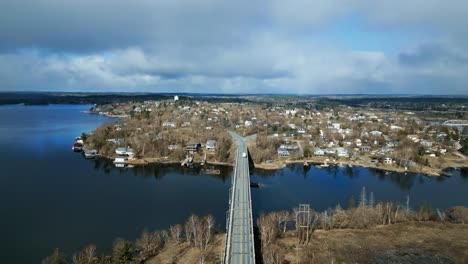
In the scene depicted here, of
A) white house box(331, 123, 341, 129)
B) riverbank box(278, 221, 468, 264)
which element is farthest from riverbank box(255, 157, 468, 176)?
white house box(331, 123, 341, 129)

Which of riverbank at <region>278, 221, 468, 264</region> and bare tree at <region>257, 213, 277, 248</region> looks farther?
bare tree at <region>257, 213, 277, 248</region>

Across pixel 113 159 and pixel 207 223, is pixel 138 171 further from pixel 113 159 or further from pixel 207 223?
pixel 207 223

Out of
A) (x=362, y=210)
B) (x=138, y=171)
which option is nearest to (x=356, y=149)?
(x=362, y=210)

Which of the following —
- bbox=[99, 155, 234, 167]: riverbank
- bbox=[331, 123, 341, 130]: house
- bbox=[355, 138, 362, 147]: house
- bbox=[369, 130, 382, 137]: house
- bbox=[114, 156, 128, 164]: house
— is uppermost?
bbox=[331, 123, 341, 130]: house

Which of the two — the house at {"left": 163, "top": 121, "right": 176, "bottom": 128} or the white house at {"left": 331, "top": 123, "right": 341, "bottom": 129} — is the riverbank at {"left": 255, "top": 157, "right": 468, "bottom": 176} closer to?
the white house at {"left": 331, "top": 123, "right": 341, "bottom": 129}

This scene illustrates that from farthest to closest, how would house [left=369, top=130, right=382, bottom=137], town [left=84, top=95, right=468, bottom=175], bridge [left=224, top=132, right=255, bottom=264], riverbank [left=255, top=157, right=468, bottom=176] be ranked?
house [left=369, top=130, right=382, bottom=137] < town [left=84, top=95, right=468, bottom=175] < riverbank [left=255, top=157, right=468, bottom=176] < bridge [left=224, top=132, right=255, bottom=264]

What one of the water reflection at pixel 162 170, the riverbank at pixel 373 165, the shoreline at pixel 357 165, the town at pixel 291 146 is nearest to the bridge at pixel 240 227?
the water reflection at pixel 162 170

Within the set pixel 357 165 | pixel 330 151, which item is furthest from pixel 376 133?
pixel 357 165
